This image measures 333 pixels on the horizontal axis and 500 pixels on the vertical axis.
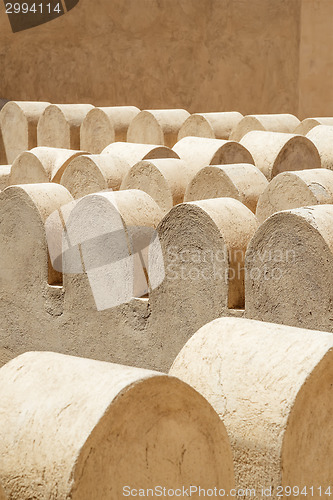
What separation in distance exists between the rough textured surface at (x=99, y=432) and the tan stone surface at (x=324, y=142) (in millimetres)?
4488

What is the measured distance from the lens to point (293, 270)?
3.52 meters

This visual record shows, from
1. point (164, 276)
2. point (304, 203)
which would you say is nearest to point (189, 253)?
point (164, 276)

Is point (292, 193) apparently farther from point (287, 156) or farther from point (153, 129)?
point (153, 129)

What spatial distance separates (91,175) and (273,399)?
12.0 ft

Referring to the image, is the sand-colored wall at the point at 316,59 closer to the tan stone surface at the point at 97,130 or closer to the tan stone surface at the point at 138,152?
the tan stone surface at the point at 97,130

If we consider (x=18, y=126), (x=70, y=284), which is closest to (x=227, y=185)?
(x=70, y=284)

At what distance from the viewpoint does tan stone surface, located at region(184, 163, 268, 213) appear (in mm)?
5160

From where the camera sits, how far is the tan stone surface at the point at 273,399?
2.39 m

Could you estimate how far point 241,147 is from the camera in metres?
6.24

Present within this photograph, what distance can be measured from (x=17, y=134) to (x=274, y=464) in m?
6.65

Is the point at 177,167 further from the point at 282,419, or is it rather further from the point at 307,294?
the point at 282,419
